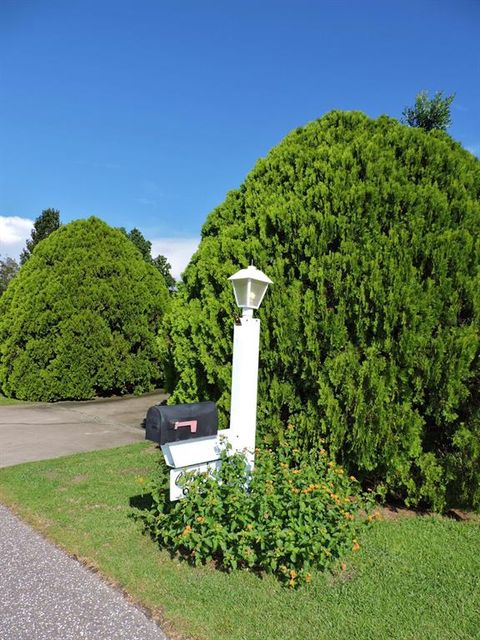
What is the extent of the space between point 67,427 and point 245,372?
220 inches

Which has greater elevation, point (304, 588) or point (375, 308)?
point (375, 308)

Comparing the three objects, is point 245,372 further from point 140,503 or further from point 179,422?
point 140,503

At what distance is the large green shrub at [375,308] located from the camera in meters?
3.88

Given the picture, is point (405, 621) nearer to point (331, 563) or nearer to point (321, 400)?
point (331, 563)

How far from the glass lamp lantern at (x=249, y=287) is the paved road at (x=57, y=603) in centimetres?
205

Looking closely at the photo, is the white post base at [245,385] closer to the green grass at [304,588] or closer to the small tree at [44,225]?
the green grass at [304,588]

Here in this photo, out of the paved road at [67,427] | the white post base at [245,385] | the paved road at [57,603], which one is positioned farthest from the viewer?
the paved road at [67,427]

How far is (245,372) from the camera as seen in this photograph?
11.6 feet

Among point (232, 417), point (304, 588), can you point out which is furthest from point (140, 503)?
point (304, 588)

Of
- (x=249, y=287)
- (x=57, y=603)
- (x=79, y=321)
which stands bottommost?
(x=57, y=603)

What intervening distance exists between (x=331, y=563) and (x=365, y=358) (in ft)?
5.52

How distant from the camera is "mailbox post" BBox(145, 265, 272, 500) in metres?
3.29

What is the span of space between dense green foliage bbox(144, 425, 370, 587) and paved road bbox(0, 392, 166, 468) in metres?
3.38

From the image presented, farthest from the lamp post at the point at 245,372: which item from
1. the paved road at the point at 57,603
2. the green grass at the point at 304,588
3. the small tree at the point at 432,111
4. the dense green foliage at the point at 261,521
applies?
the small tree at the point at 432,111
